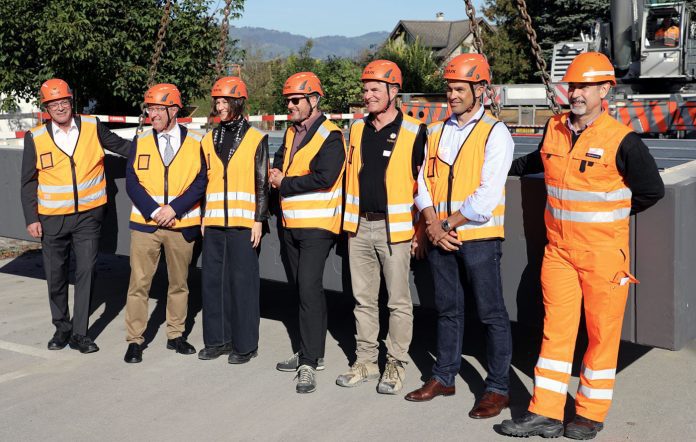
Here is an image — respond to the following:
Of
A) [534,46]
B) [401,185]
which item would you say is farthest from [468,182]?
[534,46]

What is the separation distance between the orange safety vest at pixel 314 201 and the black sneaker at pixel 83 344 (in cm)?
195

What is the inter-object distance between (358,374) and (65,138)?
2.77 meters

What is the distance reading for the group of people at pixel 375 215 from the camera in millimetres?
4543

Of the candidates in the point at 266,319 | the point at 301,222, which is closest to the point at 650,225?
the point at 301,222

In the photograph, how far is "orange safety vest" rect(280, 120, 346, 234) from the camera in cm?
554

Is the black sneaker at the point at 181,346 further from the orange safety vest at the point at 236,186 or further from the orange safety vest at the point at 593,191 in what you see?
the orange safety vest at the point at 593,191

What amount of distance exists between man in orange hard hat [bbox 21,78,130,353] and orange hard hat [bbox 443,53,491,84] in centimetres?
276

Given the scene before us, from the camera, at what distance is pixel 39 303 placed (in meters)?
8.06

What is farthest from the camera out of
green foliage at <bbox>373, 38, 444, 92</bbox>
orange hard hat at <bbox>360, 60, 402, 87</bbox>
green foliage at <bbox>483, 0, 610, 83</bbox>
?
green foliage at <bbox>483, 0, 610, 83</bbox>

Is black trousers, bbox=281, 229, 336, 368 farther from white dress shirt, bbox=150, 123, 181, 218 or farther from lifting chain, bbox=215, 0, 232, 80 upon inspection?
lifting chain, bbox=215, 0, 232, 80

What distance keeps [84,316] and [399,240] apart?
8.52ft

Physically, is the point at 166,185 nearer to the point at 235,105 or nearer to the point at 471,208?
the point at 235,105

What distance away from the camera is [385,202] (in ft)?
17.3

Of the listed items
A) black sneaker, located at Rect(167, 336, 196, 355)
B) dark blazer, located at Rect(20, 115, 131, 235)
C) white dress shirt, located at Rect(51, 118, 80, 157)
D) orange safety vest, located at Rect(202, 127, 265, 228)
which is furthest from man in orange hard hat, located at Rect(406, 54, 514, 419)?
white dress shirt, located at Rect(51, 118, 80, 157)
